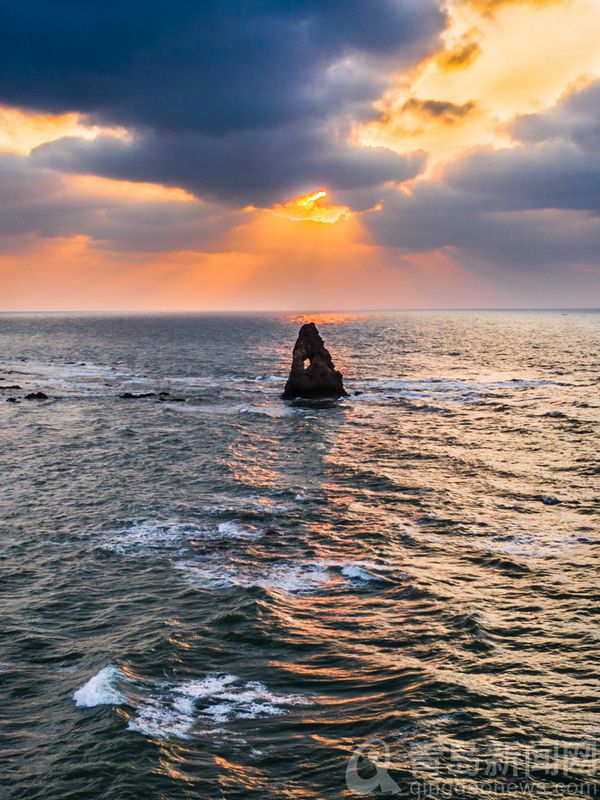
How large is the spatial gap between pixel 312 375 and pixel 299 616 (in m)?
53.9

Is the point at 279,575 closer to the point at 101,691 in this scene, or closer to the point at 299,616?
the point at 299,616

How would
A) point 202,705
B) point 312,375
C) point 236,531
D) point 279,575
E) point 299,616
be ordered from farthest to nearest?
1. point 312,375
2. point 236,531
3. point 279,575
4. point 299,616
5. point 202,705

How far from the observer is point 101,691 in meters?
17.5

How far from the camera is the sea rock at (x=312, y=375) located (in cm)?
7356

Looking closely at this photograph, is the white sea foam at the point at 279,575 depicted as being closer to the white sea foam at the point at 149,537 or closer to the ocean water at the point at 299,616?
the ocean water at the point at 299,616

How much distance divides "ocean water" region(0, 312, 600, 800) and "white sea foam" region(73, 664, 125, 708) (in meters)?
0.08

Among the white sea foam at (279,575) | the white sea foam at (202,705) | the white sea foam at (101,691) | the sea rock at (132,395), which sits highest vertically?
the sea rock at (132,395)

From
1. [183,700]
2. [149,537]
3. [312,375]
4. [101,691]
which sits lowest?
[183,700]

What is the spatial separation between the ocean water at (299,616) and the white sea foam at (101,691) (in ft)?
0.28

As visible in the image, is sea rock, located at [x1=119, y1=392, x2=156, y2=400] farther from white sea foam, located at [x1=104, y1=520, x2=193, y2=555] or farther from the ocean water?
white sea foam, located at [x1=104, y1=520, x2=193, y2=555]

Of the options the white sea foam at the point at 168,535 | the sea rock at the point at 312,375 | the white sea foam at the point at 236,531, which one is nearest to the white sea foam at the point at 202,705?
the white sea foam at the point at 168,535

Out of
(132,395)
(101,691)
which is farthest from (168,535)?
(132,395)

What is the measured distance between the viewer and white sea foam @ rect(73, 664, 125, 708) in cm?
1708

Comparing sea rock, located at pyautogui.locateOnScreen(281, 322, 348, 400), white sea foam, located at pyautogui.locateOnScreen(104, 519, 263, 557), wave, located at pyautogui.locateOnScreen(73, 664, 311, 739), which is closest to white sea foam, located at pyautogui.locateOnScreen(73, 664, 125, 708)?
wave, located at pyautogui.locateOnScreen(73, 664, 311, 739)
